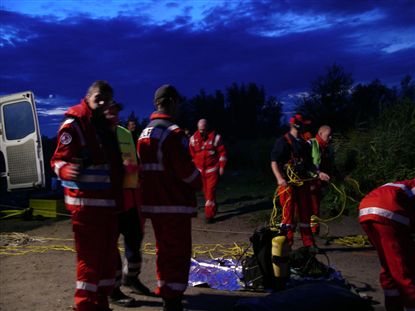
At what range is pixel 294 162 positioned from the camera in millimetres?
7227

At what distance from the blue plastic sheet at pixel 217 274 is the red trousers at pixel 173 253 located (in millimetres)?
1413

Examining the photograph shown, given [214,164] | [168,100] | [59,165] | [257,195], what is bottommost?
[257,195]

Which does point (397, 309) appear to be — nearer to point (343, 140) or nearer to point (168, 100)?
point (168, 100)

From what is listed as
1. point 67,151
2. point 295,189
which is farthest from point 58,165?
point 295,189

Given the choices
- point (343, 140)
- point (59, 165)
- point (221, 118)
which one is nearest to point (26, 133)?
point (59, 165)

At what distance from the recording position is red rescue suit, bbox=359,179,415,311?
4.00 m

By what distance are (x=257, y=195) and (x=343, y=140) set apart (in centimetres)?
300

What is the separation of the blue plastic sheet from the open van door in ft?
15.6

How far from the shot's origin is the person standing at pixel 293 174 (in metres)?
7.15

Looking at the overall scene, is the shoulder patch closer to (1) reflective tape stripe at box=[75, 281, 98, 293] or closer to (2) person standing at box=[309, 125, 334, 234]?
(1) reflective tape stripe at box=[75, 281, 98, 293]

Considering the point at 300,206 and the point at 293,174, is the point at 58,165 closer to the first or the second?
the point at 293,174

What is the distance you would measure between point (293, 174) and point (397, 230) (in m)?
3.07

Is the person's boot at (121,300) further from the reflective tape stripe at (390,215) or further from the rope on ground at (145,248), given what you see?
the reflective tape stripe at (390,215)

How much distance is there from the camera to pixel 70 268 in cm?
674
